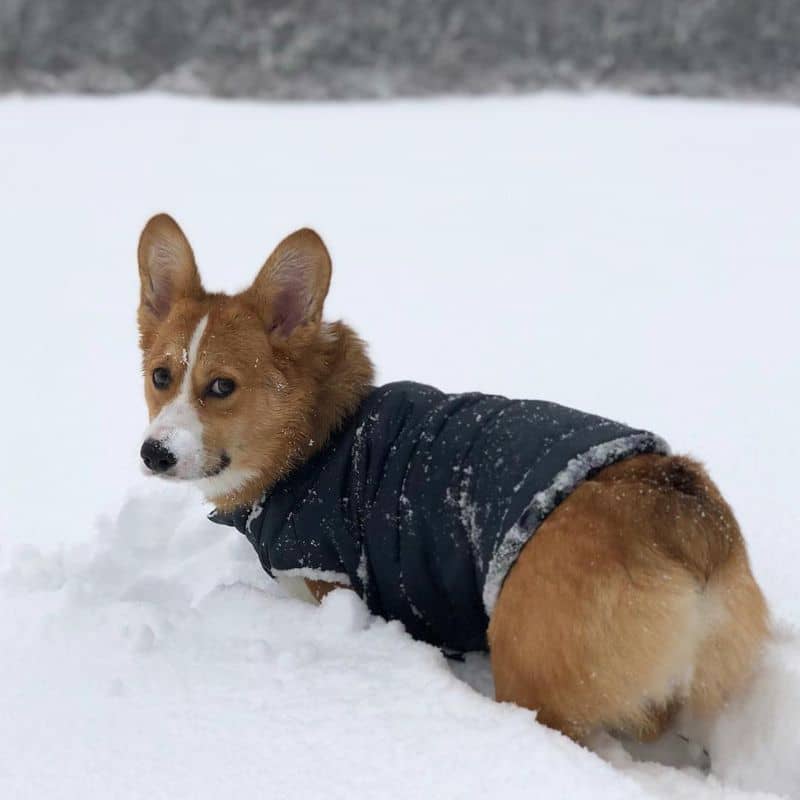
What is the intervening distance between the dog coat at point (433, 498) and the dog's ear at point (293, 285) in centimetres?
37

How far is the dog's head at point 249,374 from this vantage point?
251cm

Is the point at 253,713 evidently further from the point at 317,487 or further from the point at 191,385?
the point at 191,385

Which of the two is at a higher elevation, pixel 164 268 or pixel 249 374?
pixel 164 268

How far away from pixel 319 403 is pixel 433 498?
1.83ft

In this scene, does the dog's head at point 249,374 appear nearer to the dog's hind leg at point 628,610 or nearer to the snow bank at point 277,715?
the snow bank at point 277,715

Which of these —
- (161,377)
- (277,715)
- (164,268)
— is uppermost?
(164,268)

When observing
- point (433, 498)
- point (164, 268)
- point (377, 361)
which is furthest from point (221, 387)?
point (377, 361)

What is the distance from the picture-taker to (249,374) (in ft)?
8.38

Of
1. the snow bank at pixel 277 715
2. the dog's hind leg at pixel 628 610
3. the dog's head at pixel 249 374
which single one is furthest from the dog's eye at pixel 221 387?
the dog's hind leg at pixel 628 610

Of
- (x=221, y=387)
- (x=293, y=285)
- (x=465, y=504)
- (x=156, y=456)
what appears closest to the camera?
(x=465, y=504)

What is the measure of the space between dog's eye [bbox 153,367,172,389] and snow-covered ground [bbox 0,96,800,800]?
2.08ft

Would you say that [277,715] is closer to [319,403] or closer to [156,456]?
[156,456]

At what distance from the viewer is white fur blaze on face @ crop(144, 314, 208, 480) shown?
241 cm

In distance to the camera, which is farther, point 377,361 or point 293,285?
point 377,361
